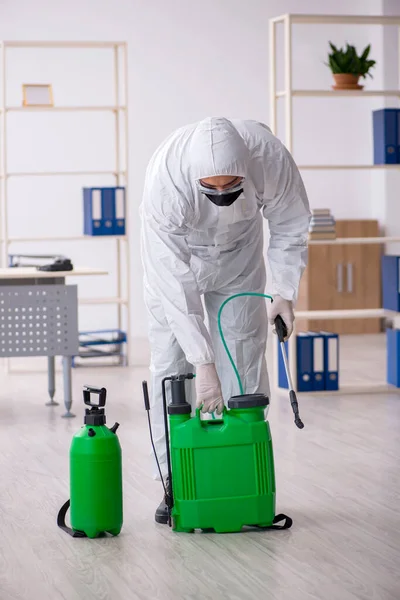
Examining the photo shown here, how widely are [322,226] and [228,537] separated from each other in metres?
2.73

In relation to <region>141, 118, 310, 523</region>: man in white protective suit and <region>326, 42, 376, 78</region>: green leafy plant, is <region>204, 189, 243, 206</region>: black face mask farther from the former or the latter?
<region>326, 42, 376, 78</region>: green leafy plant

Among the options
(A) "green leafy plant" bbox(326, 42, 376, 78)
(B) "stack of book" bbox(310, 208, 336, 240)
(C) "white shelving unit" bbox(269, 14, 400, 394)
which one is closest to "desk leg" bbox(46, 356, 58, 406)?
(C) "white shelving unit" bbox(269, 14, 400, 394)

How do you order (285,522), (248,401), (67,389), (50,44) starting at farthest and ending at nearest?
1. (50,44)
2. (67,389)
3. (285,522)
4. (248,401)

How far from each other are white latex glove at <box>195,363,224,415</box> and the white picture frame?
3.96 metres

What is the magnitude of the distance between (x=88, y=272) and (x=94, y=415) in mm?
2205

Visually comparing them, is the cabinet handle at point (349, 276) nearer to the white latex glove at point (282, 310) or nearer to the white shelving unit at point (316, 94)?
the white shelving unit at point (316, 94)

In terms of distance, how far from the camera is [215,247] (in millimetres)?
3072

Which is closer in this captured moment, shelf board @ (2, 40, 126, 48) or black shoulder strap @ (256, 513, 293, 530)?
black shoulder strap @ (256, 513, 293, 530)

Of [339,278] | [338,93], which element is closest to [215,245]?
[338,93]

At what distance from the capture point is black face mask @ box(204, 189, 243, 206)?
9.01 feet

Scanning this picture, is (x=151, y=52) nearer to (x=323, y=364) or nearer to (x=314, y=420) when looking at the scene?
(x=323, y=364)

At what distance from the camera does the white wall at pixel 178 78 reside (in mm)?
7648

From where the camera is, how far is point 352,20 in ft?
16.9

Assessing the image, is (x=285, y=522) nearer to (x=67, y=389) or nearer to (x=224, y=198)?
(x=224, y=198)
